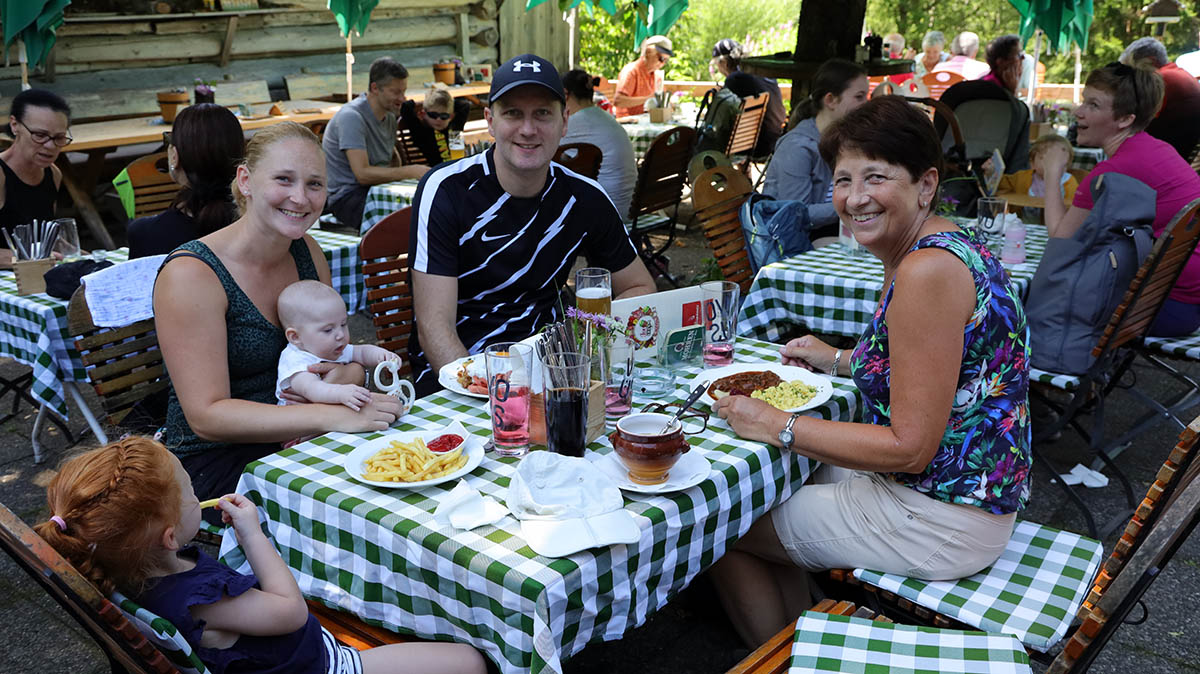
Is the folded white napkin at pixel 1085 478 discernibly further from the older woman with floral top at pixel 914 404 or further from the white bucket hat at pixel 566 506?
the white bucket hat at pixel 566 506

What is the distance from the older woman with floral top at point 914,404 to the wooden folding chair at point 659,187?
3.88 meters

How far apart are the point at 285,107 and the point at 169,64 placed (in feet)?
4.07

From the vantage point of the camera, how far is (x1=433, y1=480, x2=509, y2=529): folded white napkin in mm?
1644

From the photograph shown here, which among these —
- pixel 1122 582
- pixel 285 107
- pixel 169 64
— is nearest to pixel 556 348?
pixel 1122 582

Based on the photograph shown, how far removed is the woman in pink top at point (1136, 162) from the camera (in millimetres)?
3750

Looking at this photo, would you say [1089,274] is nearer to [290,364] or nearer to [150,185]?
[290,364]

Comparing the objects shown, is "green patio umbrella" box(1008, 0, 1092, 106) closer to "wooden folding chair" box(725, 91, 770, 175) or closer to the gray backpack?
the gray backpack

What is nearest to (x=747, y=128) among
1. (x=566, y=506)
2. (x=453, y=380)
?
(x=453, y=380)

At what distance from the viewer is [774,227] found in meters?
4.11

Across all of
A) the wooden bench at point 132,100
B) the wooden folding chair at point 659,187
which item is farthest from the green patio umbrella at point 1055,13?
the wooden bench at point 132,100

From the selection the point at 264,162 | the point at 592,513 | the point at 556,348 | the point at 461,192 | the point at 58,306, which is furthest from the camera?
the point at 58,306

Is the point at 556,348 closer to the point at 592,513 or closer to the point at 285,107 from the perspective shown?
the point at 592,513

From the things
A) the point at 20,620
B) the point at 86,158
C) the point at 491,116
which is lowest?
the point at 20,620

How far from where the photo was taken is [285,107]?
899 cm
